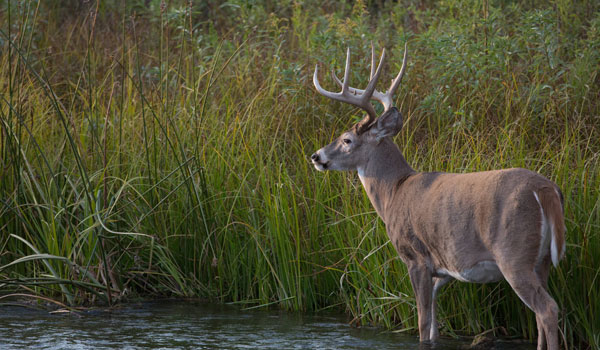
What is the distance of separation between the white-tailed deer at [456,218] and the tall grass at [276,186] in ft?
1.47

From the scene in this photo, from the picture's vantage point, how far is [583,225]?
5.45 meters

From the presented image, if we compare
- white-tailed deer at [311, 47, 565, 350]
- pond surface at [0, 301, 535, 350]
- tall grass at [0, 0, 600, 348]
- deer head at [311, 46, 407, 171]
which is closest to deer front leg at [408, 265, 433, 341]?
white-tailed deer at [311, 47, 565, 350]

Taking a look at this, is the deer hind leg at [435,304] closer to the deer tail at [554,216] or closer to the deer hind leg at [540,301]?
the deer hind leg at [540,301]

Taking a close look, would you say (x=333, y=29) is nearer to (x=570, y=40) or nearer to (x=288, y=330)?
(x=570, y=40)

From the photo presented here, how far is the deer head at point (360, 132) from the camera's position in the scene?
571 centimetres

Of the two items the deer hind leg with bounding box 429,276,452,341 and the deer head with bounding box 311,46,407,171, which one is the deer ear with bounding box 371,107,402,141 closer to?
the deer head with bounding box 311,46,407,171

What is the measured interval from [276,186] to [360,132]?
135cm

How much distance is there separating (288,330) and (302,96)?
2949mm

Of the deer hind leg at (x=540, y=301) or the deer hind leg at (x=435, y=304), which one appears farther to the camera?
the deer hind leg at (x=435, y=304)

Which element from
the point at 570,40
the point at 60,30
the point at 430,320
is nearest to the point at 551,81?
the point at 570,40

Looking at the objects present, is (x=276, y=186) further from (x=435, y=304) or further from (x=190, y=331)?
(x=435, y=304)

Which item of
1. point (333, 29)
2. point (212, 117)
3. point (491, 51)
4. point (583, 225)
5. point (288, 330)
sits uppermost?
point (333, 29)

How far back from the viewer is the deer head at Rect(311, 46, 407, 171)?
5.71 meters

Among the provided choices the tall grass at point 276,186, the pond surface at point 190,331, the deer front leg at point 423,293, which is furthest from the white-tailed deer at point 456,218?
the pond surface at point 190,331
